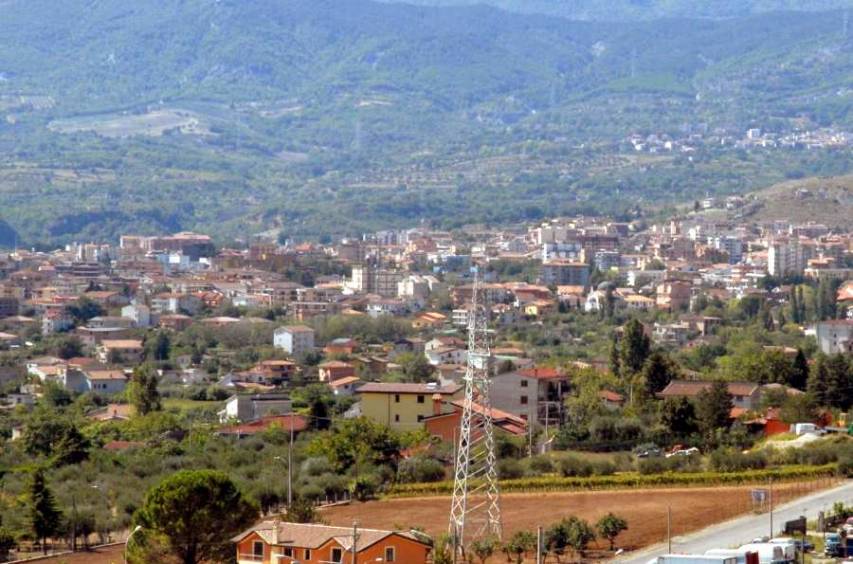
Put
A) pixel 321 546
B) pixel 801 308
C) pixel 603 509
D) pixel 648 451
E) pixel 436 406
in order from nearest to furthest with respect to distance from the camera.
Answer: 1. pixel 321 546
2. pixel 603 509
3. pixel 648 451
4. pixel 436 406
5. pixel 801 308

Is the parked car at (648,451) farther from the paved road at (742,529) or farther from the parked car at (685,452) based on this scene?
the paved road at (742,529)

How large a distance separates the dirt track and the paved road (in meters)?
0.38

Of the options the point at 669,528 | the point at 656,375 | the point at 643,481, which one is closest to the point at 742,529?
the point at 669,528

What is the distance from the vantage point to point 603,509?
35094 mm

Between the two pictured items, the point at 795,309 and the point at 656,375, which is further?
the point at 795,309

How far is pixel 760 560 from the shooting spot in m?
27.6

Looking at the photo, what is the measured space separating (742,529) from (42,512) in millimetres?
10296

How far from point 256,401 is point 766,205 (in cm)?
9552

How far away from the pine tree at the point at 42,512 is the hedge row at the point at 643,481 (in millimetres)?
5890

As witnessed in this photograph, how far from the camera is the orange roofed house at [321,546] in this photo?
28.7 meters

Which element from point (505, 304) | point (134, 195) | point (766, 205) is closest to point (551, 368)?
point (505, 304)

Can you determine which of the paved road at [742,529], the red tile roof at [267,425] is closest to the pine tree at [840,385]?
the red tile roof at [267,425]

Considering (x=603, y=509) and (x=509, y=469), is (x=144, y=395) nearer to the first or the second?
(x=509, y=469)

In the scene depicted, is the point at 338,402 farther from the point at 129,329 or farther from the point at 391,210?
the point at 391,210
